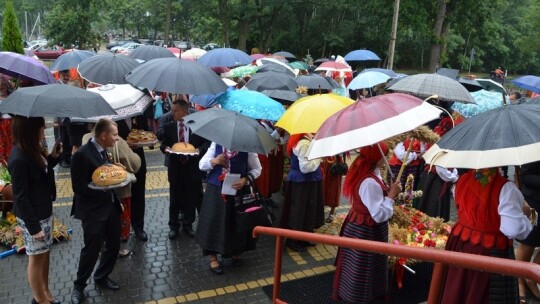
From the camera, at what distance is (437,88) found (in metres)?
5.88

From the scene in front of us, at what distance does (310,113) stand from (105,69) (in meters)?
3.70

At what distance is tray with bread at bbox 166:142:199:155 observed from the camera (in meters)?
5.41

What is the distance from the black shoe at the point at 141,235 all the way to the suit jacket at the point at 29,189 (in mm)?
2028

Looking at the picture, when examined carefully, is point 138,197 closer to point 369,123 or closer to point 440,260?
point 369,123

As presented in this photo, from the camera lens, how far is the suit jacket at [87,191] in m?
4.18

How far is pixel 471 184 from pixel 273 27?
34.0 metres

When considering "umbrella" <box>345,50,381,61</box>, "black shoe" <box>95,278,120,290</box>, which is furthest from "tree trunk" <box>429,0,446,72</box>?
"black shoe" <box>95,278,120,290</box>

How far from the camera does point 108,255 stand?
466 centimetres

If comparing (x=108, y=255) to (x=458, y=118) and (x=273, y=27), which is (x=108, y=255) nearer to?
(x=458, y=118)

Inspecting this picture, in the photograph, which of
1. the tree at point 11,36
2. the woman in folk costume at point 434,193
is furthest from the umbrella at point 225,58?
the tree at point 11,36

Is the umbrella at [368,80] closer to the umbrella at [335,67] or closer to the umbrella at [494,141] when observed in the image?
the umbrella at [335,67]

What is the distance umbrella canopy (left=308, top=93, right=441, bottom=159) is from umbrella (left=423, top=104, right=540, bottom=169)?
0.29 metres

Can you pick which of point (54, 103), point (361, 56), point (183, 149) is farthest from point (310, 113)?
point (361, 56)

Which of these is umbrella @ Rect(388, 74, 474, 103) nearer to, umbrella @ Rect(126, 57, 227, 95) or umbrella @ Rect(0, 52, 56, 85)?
umbrella @ Rect(126, 57, 227, 95)
